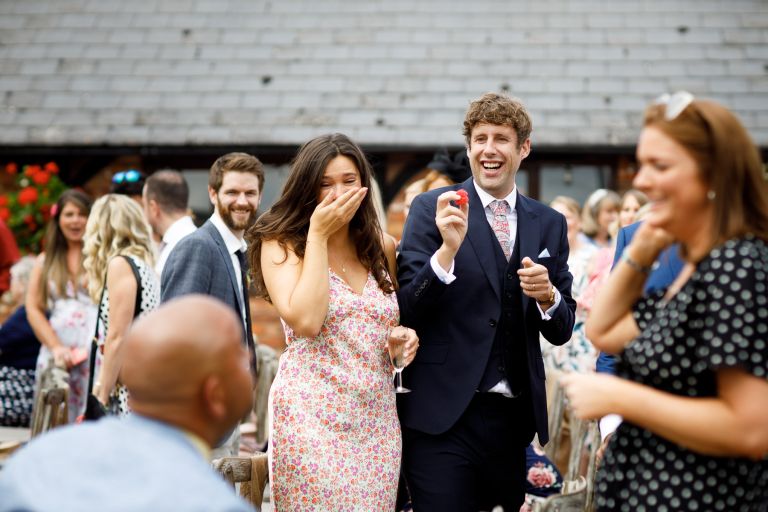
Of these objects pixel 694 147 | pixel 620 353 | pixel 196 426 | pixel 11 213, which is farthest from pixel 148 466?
pixel 11 213

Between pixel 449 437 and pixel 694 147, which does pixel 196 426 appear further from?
pixel 449 437

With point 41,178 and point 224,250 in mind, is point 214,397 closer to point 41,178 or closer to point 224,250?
point 224,250

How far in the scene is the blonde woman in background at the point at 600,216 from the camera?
7.73m

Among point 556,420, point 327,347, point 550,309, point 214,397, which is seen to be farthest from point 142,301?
point 214,397

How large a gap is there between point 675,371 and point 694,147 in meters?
0.52

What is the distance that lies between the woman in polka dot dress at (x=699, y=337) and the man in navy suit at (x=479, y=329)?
1123 millimetres

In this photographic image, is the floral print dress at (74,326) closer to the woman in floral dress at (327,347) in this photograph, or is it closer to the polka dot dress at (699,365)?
the woman in floral dress at (327,347)

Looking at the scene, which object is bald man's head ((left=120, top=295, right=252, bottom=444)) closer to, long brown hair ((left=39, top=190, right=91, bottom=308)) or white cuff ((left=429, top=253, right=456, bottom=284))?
white cuff ((left=429, top=253, right=456, bottom=284))

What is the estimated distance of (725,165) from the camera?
2.10 m

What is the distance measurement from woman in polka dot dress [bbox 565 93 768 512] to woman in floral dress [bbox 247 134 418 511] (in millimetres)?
1234

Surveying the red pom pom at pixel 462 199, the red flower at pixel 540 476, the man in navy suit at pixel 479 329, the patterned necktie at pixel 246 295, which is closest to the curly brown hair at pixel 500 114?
→ the man in navy suit at pixel 479 329

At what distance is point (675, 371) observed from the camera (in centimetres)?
215

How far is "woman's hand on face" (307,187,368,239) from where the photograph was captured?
331 cm

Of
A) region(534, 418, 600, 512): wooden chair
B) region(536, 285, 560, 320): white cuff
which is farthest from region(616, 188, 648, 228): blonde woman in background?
region(536, 285, 560, 320): white cuff
